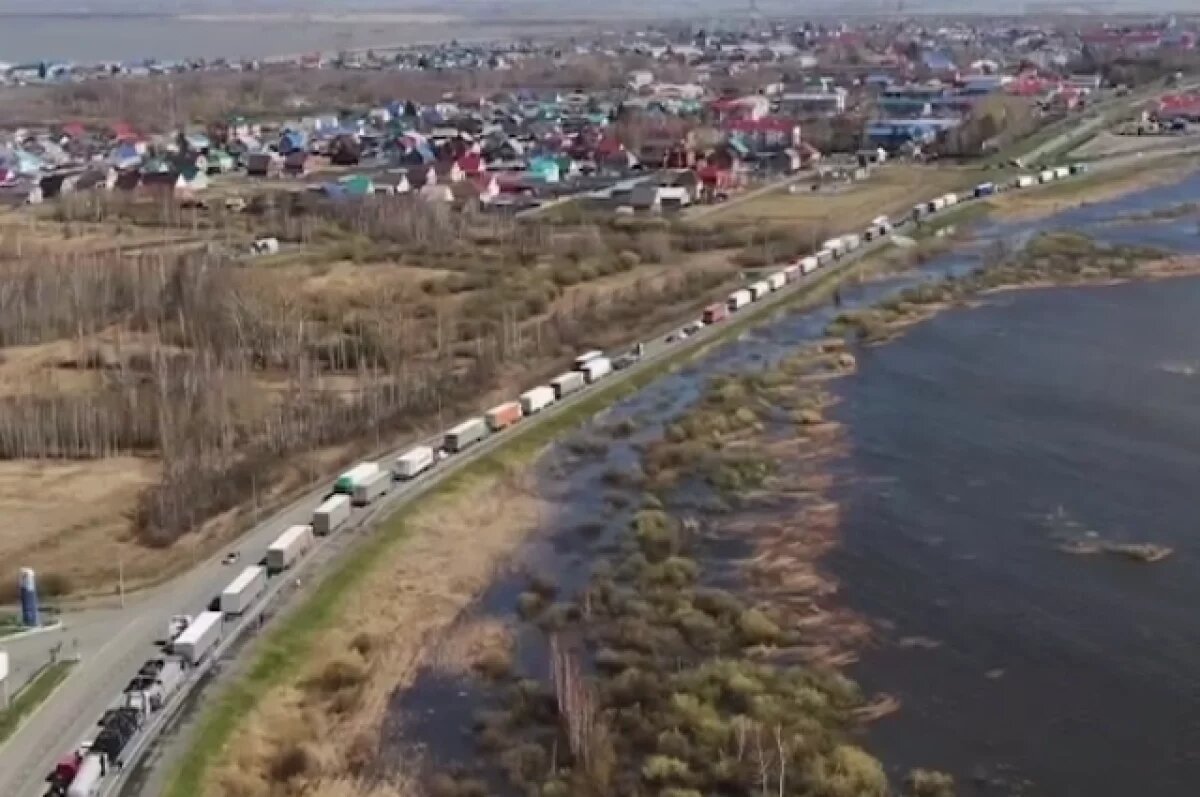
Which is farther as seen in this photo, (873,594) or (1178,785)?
(873,594)

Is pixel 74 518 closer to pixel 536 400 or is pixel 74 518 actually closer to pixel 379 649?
pixel 379 649

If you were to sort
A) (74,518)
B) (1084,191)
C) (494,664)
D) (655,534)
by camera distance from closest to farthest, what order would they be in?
(494,664) < (655,534) < (74,518) < (1084,191)

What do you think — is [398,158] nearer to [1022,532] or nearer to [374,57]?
[1022,532]

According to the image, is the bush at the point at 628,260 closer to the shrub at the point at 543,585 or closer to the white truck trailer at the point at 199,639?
the shrub at the point at 543,585

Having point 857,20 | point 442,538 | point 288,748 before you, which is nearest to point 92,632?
point 288,748

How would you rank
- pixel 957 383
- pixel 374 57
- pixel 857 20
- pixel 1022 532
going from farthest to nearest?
pixel 857 20 → pixel 374 57 → pixel 957 383 → pixel 1022 532

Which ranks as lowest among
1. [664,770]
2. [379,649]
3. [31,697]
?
[379,649]

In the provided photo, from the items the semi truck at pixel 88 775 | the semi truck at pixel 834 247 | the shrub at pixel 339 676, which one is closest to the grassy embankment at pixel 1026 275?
the semi truck at pixel 834 247

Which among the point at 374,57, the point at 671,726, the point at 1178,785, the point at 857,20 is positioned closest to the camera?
the point at 1178,785

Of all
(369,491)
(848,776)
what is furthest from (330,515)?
(848,776)
